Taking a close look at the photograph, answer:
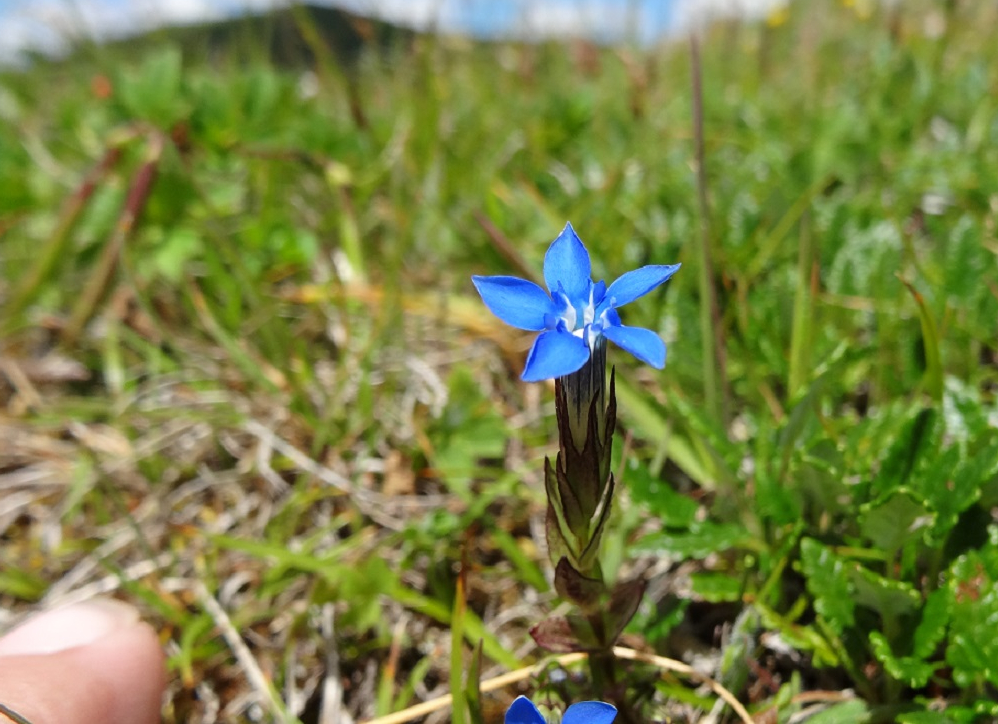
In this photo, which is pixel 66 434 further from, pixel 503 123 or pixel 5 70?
pixel 5 70

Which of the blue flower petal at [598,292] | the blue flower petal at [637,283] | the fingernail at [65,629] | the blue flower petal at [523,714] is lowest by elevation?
the blue flower petal at [523,714]

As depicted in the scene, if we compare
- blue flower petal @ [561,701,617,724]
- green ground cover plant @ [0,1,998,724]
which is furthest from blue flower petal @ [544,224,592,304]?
blue flower petal @ [561,701,617,724]

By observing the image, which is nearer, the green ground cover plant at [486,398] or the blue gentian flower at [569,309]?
the blue gentian flower at [569,309]

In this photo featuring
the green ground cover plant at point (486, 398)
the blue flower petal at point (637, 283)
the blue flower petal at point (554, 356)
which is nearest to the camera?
the blue flower petal at point (554, 356)

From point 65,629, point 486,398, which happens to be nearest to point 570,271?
point 65,629

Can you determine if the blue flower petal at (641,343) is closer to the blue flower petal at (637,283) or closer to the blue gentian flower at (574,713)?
the blue flower petal at (637,283)

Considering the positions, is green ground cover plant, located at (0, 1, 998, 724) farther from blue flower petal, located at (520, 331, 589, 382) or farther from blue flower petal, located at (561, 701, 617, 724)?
blue flower petal, located at (520, 331, 589, 382)

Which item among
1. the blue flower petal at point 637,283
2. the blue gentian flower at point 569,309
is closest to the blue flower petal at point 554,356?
the blue gentian flower at point 569,309
